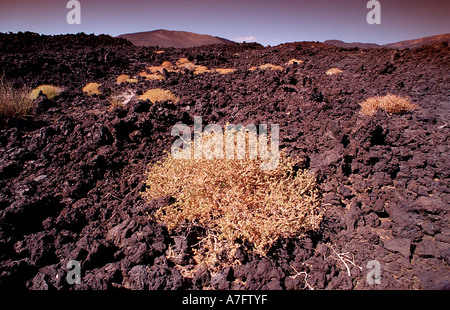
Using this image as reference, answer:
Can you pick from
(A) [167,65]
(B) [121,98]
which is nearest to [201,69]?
(A) [167,65]

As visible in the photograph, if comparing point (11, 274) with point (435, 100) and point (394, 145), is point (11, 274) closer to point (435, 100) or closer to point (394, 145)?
point (394, 145)

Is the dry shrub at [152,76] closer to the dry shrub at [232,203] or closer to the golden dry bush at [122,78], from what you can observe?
the golden dry bush at [122,78]

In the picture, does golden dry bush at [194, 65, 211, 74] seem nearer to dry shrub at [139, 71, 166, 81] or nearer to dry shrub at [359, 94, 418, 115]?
dry shrub at [139, 71, 166, 81]

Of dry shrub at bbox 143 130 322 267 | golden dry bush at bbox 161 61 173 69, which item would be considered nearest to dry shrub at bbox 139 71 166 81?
golden dry bush at bbox 161 61 173 69

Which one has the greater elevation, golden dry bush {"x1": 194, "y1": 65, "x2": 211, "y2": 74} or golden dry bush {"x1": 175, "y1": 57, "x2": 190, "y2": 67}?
golden dry bush {"x1": 175, "y1": 57, "x2": 190, "y2": 67}

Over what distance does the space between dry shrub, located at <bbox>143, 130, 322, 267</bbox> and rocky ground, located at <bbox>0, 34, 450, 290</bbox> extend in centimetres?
17

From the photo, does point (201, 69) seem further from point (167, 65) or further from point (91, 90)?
point (91, 90)

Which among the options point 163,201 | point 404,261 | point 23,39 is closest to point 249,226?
point 163,201

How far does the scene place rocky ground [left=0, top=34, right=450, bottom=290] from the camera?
2.12 m

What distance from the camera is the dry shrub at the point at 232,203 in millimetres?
2342

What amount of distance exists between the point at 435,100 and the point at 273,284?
6.41m

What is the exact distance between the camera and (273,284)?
2068mm

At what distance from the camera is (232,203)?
2572 mm

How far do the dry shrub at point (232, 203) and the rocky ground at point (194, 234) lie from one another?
0.17 meters
